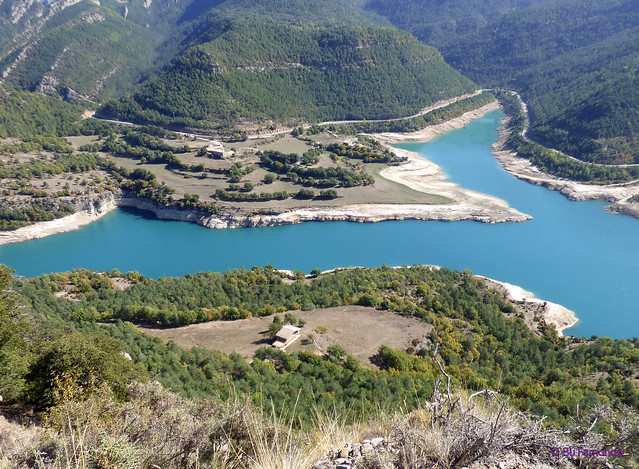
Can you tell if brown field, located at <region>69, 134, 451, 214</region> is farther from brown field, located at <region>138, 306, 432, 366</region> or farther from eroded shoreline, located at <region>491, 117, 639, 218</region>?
brown field, located at <region>138, 306, 432, 366</region>

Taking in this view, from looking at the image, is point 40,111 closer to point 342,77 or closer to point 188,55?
point 188,55

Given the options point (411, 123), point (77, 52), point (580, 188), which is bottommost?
point (580, 188)

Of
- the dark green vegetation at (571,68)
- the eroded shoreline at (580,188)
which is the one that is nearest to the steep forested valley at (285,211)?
the dark green vegetation at (571,68)

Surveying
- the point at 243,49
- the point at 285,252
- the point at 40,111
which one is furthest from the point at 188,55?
the point at 285,252

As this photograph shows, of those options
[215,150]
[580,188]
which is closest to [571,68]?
[580,188]

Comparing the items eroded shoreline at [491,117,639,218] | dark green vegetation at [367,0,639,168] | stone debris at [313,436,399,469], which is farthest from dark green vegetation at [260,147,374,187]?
stone debris at [313,436,399,469]

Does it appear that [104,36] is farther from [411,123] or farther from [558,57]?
[558,57]

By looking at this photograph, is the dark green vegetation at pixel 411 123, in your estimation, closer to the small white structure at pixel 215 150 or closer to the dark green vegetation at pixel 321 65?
the dark green vegetation at pixel 321 65
